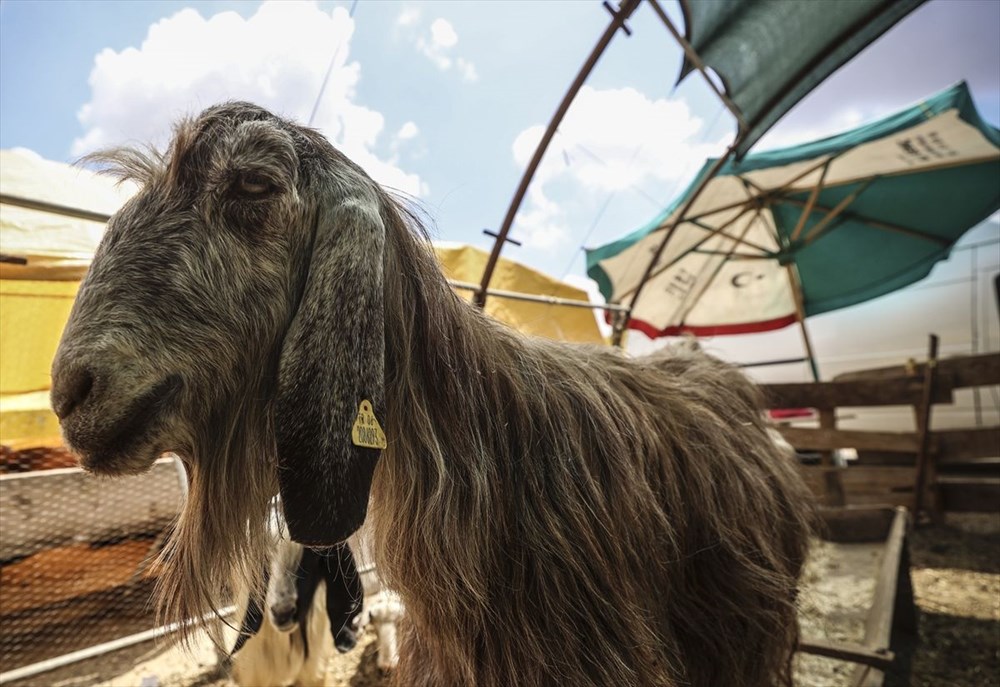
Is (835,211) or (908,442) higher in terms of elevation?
(835,211)

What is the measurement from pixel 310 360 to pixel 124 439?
276 mm

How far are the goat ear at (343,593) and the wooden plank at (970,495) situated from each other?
5.36 meters

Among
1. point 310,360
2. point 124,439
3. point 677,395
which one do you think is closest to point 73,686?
point 124,439

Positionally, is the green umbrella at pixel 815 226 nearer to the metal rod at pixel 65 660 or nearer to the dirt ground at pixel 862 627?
the dirt ground at pixel 862 627

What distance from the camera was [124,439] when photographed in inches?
30.4

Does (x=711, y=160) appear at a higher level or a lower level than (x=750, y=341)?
higher

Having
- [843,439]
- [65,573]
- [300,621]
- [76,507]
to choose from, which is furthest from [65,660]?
[843,439]

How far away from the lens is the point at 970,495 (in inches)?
185

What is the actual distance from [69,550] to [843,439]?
243 inches

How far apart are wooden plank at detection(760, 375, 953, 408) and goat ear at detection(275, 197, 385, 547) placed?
4.62 meters

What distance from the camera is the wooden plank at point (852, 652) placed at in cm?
209

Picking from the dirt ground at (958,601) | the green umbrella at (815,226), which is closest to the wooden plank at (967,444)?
the dirt ground at (958,601)

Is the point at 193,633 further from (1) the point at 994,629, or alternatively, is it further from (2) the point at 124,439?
(1) the point at 994,629

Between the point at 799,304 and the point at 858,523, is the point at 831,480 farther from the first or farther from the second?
the point at 799,304
